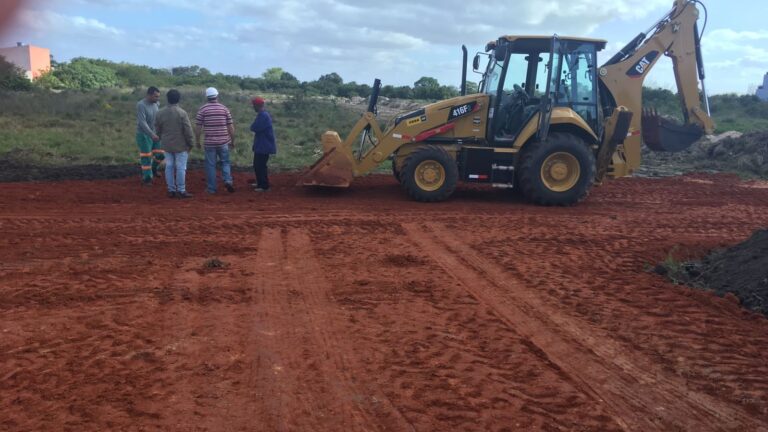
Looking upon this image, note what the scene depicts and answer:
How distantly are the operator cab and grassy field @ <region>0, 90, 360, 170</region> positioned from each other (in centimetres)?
578

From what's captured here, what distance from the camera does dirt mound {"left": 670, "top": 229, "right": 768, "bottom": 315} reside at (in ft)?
18.5

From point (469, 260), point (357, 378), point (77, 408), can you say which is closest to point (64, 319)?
point (77, 408)

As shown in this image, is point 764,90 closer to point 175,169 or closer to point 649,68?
point 649,68

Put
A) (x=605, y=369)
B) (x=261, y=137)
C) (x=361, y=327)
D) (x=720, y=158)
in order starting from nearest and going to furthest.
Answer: (x=605, y=369)
(x=361, y=327)
(x=261, y=137)
(x=720, y=158)

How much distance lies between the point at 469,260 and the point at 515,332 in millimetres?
2097

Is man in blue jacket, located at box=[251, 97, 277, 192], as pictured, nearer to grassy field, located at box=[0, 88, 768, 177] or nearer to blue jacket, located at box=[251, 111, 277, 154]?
blue jacket, located at box=[251, 111, 277, 154]

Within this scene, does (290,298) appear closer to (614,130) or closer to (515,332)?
(515,332)

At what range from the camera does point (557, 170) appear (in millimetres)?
10375

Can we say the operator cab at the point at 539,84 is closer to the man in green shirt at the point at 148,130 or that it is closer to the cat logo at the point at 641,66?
the cat logo at the point at 641,66

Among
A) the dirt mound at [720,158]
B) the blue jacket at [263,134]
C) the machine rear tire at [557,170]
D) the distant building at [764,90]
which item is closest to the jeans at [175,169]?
the blue jacket at [263,134]

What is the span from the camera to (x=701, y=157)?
19.4 meters

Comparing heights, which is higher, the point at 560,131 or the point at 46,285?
the point at 560,131

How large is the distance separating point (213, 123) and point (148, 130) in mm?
1216

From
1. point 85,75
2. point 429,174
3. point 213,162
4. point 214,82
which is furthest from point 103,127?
point 214,82
